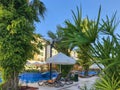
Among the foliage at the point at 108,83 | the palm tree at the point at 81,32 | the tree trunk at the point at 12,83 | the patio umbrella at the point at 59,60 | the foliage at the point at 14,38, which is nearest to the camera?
→ the foliage at the point at 108,83

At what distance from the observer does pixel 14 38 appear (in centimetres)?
1352

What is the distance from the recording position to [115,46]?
491 centimetres

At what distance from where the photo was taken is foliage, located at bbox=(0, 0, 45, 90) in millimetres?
13297

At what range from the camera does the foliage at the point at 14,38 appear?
1330cm

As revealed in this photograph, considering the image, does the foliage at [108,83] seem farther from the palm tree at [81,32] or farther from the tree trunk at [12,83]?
the tree trunk at [12,83]

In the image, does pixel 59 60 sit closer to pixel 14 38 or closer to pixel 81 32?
pixel 14 38

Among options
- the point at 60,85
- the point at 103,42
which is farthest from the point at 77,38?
the point at 60,85

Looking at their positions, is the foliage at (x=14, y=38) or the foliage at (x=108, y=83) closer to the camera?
the foliage at (x=108, y=83)

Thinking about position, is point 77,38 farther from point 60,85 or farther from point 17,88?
point 60,85

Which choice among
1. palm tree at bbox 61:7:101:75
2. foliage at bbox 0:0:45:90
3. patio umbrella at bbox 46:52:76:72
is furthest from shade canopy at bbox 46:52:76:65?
palm tree at bbox 61:7:101:75

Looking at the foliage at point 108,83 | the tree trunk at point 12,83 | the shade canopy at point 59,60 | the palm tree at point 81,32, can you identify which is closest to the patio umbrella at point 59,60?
the shade canopy at point 59,60

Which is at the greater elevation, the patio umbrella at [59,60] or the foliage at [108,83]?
the patio umbrella at [59,60]

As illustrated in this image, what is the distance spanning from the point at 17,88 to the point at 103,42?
947 cm

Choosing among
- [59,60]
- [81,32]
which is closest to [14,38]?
[59,60]
